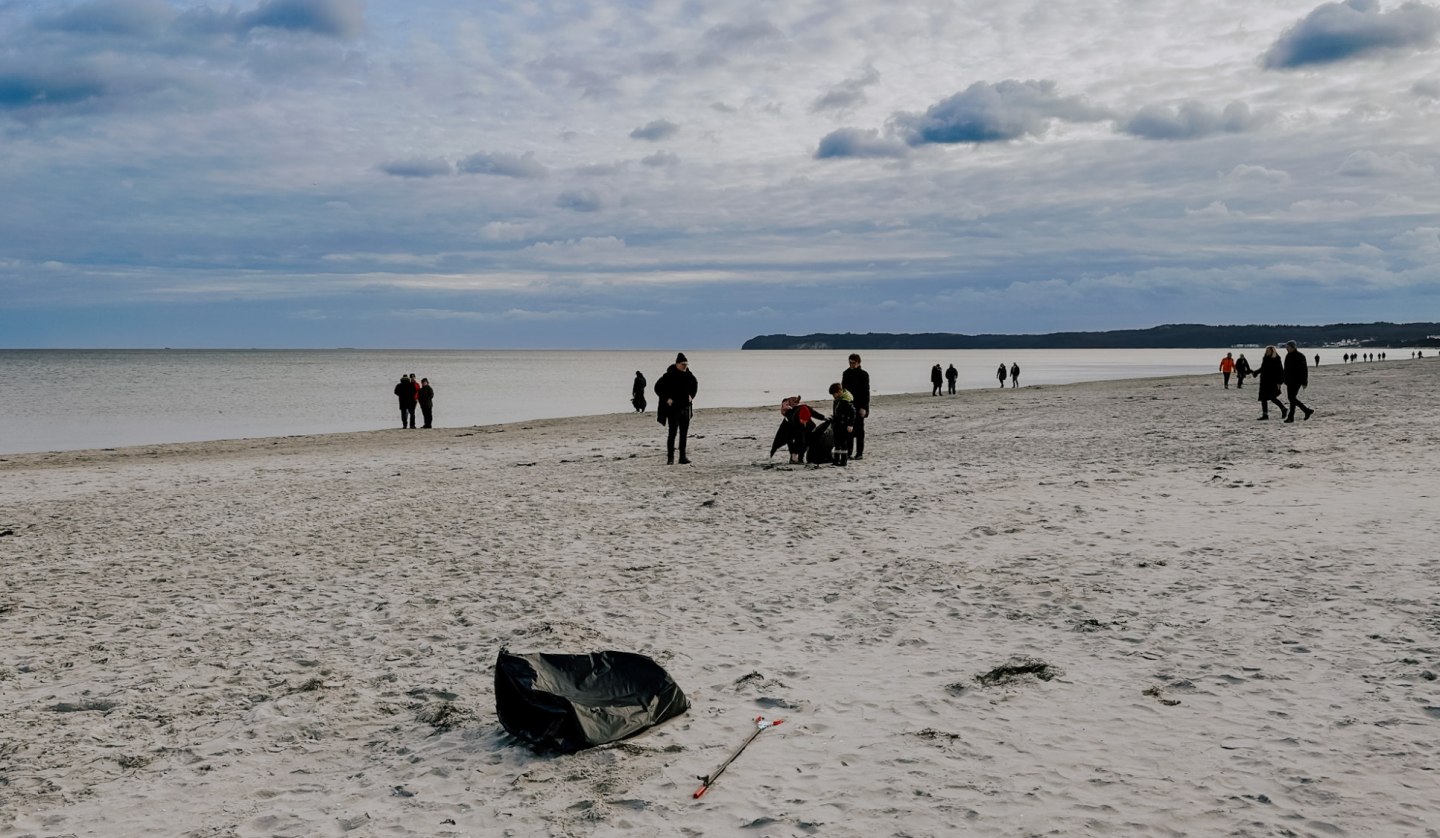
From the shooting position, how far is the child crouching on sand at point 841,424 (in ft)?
54.6

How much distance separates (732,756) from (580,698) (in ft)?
3.08

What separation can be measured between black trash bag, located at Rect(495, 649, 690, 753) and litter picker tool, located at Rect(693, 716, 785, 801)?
47 centimetres

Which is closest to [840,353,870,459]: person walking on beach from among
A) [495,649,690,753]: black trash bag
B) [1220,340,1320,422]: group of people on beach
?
[1220,340,1320,422]: group of people on beach

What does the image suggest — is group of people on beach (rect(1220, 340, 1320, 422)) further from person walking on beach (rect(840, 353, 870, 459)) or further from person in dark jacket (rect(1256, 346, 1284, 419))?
person walking on beach (rect(840, 353, 870, 459))

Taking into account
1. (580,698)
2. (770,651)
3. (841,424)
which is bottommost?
(770,651)

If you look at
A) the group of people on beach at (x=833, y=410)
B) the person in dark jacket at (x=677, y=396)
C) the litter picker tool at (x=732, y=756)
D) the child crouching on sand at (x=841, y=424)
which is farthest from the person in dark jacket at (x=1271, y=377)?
the litter picker tool at (x=732, y=756)

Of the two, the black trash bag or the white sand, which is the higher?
the black trash bag

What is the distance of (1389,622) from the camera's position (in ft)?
22.3

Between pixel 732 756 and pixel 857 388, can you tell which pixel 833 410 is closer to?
pixel 857 388

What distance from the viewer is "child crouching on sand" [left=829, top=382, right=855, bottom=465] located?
54.6 ft

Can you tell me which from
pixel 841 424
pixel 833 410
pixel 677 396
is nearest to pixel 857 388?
pixel 833 410

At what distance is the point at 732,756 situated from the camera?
16.3 ft

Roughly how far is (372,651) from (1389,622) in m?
7.15

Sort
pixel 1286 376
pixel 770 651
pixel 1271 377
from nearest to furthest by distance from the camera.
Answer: pixel 770 651 < pixel 1286 376 < pixel 1271 377
